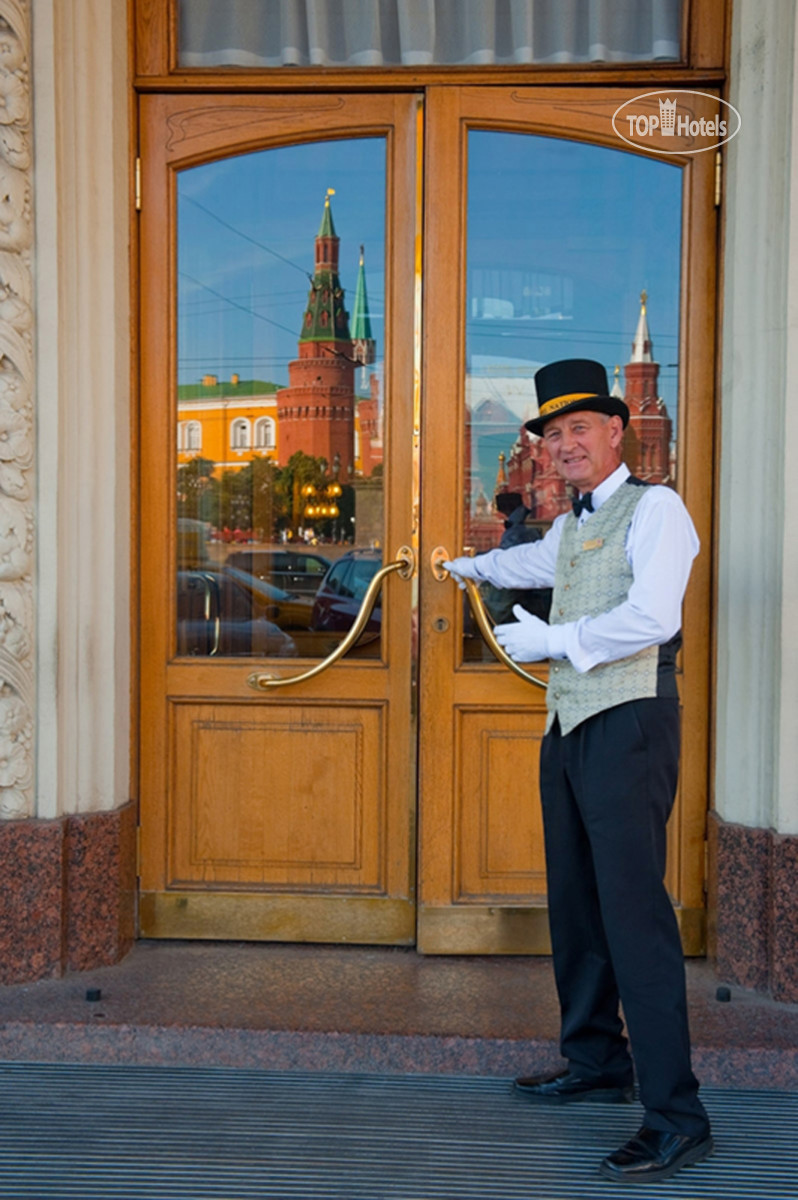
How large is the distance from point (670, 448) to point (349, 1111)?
7.84 feet

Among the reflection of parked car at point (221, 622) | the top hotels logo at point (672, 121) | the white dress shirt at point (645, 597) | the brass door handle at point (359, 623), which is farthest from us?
the reflection of parked car at point (221, 622)

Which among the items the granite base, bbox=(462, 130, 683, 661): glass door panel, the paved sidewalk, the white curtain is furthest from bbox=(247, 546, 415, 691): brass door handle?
the white curtain

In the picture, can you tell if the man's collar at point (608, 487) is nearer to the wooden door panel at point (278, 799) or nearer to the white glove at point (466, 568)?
the white glove at point (466, 568)

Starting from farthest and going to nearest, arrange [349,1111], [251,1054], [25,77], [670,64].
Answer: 1. [670,64]
2. [25,77]
3. [251,1054]
4. [349,1111]

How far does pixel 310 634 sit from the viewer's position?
422 cm

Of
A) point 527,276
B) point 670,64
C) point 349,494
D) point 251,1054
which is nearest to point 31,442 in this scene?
point 349,494

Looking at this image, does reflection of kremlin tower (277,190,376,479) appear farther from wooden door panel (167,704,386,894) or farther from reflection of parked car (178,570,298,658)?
wooden door panel (167,704,386,894)

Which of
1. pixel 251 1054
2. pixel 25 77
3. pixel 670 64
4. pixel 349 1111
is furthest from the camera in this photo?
pixel 670 64

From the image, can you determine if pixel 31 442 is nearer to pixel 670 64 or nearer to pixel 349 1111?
pixel 349 1111

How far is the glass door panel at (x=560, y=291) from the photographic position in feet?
13.4

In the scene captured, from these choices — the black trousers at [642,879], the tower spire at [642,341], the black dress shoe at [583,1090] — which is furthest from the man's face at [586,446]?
the black dress shoe at [583,1090]

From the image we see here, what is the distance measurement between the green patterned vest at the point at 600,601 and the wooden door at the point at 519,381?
1.05 m

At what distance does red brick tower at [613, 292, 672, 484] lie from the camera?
412 centimetres

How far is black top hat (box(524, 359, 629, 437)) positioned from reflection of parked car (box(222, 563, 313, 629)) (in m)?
1.39
